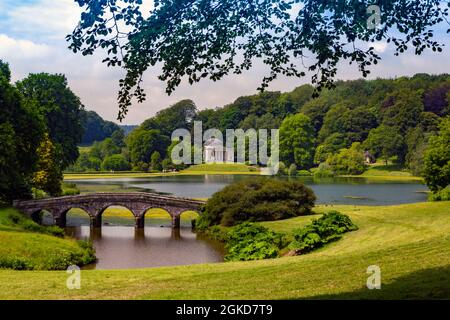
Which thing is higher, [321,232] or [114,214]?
[321,232]

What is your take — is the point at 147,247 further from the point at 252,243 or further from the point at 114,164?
the point at 114,164

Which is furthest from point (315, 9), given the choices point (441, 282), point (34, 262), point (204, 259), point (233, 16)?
point (204, 259)

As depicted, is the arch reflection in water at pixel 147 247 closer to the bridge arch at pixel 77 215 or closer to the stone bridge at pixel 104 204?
the stone bridge at pixel 104 204

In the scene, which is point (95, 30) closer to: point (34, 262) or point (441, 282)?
point (441, 282)

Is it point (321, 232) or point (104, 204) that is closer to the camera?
point (321, 232)

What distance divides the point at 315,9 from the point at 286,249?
2139 cm

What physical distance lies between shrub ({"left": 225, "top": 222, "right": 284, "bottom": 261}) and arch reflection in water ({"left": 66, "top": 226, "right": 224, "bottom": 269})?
1.11 m

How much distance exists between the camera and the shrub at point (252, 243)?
30.1 m

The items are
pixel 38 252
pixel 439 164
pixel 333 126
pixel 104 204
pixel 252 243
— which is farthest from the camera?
pixel 333 126

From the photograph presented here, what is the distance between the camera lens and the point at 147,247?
122 feet

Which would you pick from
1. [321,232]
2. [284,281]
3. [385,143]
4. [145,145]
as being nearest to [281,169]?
[385,143]

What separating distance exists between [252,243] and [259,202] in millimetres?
9545

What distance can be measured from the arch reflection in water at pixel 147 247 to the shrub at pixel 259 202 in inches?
110

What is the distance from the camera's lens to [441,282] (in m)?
11.9
